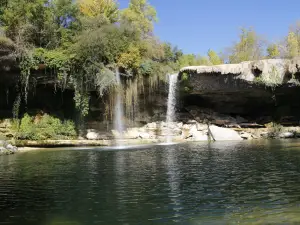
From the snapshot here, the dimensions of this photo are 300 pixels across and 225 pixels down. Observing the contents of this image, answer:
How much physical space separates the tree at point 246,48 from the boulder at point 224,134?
12.8 m

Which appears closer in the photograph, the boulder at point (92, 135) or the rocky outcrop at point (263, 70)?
the rocky outcrop at point (263, 70)

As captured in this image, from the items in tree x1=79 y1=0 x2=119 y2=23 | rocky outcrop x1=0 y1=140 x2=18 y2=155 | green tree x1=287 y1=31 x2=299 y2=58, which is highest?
tree x1=79 y1=0 x2=119 y2=23

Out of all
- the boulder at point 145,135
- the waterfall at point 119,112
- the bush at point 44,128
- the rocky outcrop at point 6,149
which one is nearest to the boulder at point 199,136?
the boulder at point 145,135

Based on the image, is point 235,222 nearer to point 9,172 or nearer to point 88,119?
point 9,172

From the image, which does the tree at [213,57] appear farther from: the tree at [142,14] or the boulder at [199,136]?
the boulder at [199,136]

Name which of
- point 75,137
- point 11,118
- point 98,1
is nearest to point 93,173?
point 75,137

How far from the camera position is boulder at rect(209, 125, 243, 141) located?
92.6ft

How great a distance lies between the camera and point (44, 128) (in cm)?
2641

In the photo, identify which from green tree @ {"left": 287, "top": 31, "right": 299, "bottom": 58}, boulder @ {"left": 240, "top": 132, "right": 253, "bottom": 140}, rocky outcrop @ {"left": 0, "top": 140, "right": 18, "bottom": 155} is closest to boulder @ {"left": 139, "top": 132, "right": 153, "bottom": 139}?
boulder @ {"left": 240, "top": 132, "right": 253, "bottom": 140}

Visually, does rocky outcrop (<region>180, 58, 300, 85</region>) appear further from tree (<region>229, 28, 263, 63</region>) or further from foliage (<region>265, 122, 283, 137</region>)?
tree (<region>229, 28, 263, 63</region>)

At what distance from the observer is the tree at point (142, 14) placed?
126 feet

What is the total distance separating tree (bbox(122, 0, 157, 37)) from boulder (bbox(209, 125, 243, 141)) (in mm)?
14859

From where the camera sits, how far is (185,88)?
29.0 metres

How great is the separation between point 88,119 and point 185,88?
8.32m
